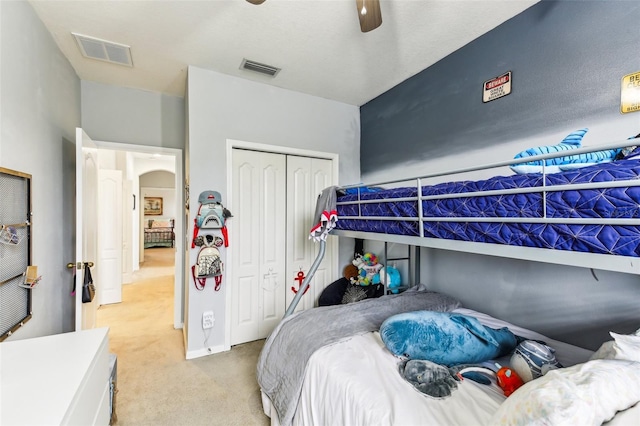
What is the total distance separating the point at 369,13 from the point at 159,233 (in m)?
10.5

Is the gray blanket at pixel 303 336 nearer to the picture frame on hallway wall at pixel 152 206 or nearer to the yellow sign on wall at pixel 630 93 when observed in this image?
the yellow sign on wall at pixel 630 93

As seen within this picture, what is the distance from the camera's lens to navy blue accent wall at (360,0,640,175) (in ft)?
5.14

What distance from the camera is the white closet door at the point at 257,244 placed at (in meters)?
2.89

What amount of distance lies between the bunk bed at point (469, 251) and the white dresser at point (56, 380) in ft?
2.93

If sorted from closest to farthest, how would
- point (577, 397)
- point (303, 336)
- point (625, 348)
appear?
point (577, 397)
point (625, 348)
point (303, 336)

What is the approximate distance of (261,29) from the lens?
211cm

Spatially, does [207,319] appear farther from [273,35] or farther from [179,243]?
[273,35]

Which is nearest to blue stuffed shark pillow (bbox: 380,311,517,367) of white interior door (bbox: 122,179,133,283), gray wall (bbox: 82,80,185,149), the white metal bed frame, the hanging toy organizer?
the white metal bed frame

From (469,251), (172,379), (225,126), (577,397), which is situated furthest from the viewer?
(225,126)

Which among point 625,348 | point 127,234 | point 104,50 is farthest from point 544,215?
point 127,234

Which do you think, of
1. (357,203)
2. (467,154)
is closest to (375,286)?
(357,203)

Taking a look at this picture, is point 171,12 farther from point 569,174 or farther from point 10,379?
point 569,174

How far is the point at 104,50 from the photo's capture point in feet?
7.68

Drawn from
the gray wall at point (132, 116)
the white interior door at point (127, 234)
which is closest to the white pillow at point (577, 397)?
the gray wall at point (132, 116)
